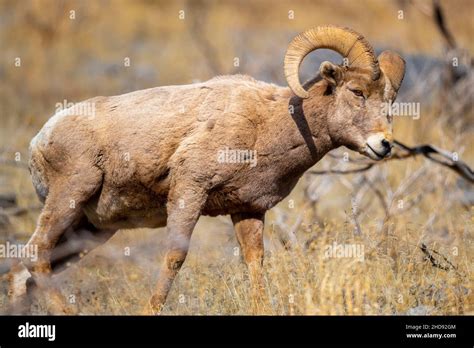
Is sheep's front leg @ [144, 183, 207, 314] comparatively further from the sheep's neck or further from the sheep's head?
the sheep's head

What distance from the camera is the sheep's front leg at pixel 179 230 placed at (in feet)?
25.8

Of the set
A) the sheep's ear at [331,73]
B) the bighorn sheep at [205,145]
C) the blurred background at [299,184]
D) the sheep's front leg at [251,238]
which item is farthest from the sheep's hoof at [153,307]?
the sheep's ear at [331,73]

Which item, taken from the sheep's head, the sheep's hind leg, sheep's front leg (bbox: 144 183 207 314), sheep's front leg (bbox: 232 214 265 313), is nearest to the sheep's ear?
the sheep's head

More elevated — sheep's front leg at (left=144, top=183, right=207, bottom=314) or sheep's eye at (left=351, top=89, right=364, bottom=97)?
sheep's eye at (left=351, top=89, right=364, bottom=97)

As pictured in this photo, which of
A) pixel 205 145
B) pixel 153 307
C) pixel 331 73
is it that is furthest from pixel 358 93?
pixel 153 307

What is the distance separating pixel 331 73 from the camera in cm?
802

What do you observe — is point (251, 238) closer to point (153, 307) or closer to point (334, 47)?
point (153, 307)

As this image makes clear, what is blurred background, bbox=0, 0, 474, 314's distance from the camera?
764 cm

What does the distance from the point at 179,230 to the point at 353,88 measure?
2.03 m

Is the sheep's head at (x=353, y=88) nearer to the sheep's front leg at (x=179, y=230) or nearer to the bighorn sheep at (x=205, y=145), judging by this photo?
the bighorn sheep at (x=205, y=145)
